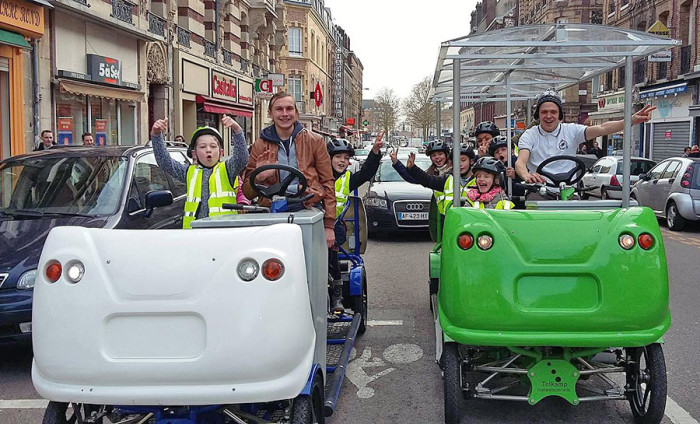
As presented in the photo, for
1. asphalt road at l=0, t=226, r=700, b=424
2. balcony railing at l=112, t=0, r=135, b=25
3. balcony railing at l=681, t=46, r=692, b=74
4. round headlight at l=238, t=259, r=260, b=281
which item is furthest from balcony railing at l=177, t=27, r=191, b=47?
round headlight at l=238, t=259, r=260, b=281

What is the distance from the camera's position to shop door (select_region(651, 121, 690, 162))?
30384 millimetres

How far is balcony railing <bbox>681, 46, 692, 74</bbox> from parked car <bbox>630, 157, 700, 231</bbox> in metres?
16.3

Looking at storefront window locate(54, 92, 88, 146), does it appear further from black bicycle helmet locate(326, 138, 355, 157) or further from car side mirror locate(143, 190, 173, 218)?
black bicycle helmet locate(326, 138, 355, 157)

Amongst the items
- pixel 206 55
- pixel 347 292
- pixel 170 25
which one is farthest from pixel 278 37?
pixel 347 292

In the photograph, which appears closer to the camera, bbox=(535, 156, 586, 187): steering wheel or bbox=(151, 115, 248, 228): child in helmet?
bbox=(151, 115, 248, 228): child in helmet

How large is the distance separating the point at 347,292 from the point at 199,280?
291 cm

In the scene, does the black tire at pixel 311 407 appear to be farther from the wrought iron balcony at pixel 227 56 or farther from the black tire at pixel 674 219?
the wrought iron balcony at pixel 227 56

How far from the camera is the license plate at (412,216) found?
12562mm

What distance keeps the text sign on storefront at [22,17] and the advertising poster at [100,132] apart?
12.6ft

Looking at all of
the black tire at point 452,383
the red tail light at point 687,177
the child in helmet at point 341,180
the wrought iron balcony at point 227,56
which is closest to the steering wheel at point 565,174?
the child in helmet at point 341,180

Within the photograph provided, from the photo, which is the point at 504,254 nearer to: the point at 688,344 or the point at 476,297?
the point at 476,297

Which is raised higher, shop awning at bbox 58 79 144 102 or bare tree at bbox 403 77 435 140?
bare tree at bbox 403 77 435 140

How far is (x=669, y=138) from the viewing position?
1259 inches

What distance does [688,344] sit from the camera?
→ 612 centimetres
